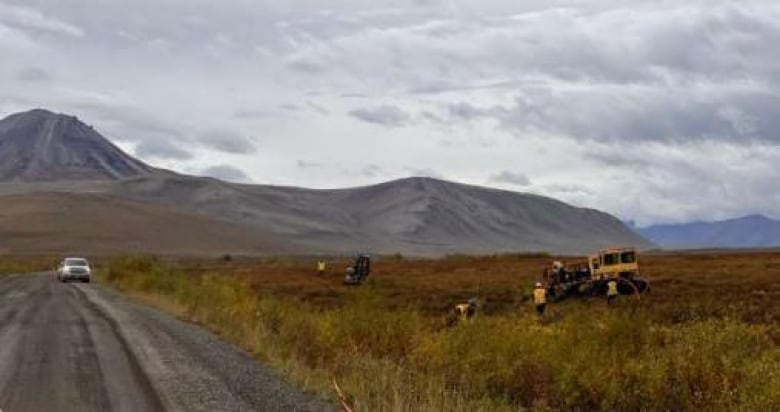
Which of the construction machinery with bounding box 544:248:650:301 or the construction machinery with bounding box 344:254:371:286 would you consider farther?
the construction machinery with bounding box 344:254:371:286

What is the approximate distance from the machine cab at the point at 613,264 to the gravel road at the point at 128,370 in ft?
83.6

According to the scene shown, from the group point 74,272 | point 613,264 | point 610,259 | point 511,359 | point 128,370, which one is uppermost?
point 610,259

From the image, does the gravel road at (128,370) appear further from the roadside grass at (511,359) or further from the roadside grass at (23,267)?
the roadside grass at (23,267)

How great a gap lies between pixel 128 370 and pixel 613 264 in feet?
114

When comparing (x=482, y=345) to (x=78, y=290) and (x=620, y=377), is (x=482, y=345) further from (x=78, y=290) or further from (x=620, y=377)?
(x=78, y=290)

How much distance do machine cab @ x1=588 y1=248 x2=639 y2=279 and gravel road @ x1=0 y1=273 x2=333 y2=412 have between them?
2548cm

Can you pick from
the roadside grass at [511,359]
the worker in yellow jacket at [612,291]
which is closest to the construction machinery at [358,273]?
the worker in yellow jacket at [612,291]

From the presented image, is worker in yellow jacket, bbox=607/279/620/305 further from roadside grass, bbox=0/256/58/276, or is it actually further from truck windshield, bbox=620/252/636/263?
roadside grass, bbox=0/256/58/276

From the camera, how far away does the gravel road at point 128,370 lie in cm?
1427

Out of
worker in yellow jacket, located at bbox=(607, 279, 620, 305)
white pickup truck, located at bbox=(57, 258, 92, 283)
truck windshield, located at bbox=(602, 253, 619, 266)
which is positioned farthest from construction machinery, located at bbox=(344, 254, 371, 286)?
worker in yellow jacket, located at bbox=(607, 279, 620, 305)

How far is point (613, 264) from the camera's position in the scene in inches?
1914

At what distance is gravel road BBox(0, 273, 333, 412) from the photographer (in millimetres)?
→ 14266

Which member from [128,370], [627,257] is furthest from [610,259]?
[128,370]

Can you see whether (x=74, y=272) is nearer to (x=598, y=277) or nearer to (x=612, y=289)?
(x=598, y=277)
